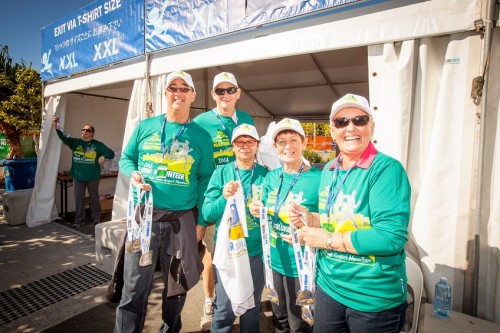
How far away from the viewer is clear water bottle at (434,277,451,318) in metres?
2.01

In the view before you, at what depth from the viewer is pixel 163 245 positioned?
230 centimetres

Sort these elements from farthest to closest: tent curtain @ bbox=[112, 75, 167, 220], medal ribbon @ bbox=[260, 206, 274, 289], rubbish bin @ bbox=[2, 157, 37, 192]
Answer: rubbish bin @ bbox=[2, 157, 37, 192], tent curtain @ bbox=[112, 75, 167, 220], medal ribbon @ bbox=[260, 206, 274, 289]

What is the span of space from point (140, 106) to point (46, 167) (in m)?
3.58

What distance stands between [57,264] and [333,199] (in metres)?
4.82

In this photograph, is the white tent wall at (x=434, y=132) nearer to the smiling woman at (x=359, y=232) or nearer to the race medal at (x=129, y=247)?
the smiling woman at (x=359, y=232)

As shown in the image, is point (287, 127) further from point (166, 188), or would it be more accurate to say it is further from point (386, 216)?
point (166, 188)

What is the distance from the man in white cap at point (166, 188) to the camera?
2160 millimetres

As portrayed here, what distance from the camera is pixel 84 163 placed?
241 inches

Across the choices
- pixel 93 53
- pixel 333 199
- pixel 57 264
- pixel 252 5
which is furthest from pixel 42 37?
pixel 333 199

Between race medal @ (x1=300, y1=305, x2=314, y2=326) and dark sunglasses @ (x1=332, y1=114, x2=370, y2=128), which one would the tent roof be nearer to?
dark sunglasses @ (x1=332, y1=114, x2=370, y2=128)

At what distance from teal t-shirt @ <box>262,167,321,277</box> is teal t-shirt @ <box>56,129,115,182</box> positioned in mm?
5652

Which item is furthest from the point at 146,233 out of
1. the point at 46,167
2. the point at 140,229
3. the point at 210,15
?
the point at 46,167

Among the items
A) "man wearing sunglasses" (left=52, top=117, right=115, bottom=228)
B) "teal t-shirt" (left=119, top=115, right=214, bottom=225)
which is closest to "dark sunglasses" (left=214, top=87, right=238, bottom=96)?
"teal t-shirt" (left=119, top=115, right=214, bottom=225)

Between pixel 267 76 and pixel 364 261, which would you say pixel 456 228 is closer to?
pixel 364 261
